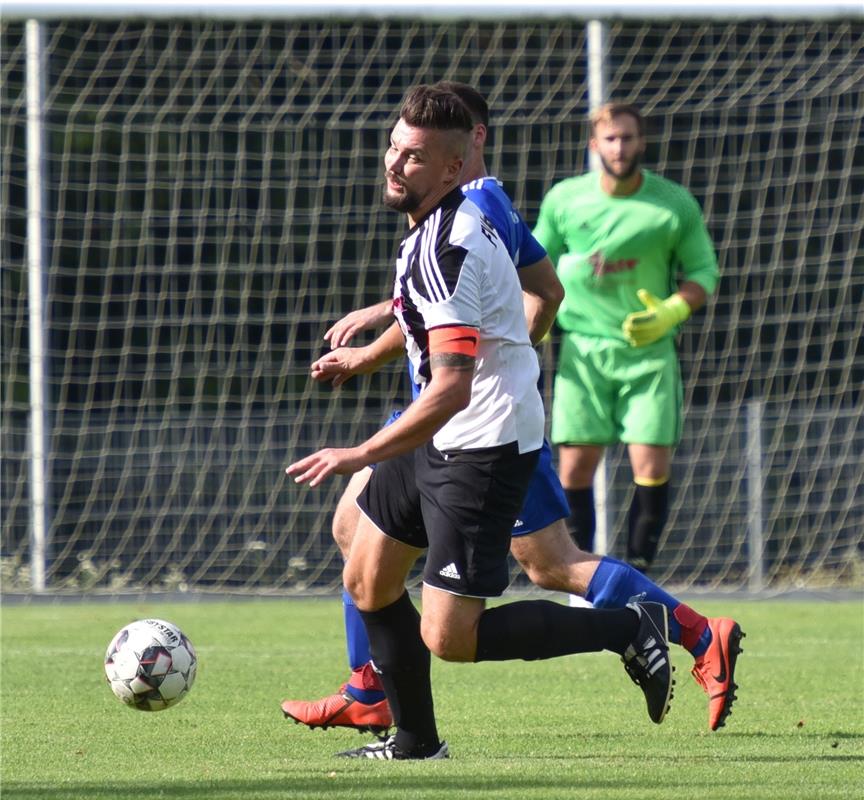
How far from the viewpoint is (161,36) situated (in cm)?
1311

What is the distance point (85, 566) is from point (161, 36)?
416cm

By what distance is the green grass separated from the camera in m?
4.17

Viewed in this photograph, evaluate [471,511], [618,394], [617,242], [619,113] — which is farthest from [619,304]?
[471,511]

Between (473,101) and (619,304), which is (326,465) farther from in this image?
(619,304)

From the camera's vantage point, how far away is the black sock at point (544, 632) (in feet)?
15.0

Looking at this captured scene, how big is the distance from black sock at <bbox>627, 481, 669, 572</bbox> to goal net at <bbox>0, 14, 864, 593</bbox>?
3.11m

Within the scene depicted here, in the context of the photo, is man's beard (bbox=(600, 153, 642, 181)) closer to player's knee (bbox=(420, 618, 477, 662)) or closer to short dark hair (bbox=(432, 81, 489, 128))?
short dark hair (bbox=(432, 81, 489, 128))

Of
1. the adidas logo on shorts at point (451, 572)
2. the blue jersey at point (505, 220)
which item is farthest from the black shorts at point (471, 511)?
the blue jersey at point (505, 220)

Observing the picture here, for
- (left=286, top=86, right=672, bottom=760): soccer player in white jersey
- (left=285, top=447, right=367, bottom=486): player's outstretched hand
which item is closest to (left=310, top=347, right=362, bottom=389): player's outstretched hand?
(left=286, top=86, right=672, bottom=760): soccer player in white jersey

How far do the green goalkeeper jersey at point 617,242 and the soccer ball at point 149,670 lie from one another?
353 cm

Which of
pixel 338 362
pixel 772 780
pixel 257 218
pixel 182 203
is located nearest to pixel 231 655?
pixel 338 362

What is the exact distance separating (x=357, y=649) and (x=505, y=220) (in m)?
1.40

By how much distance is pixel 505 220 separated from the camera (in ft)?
16.9

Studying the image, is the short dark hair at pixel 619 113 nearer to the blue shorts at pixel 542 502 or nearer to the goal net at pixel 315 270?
the blue shorts at pixel 542 502
